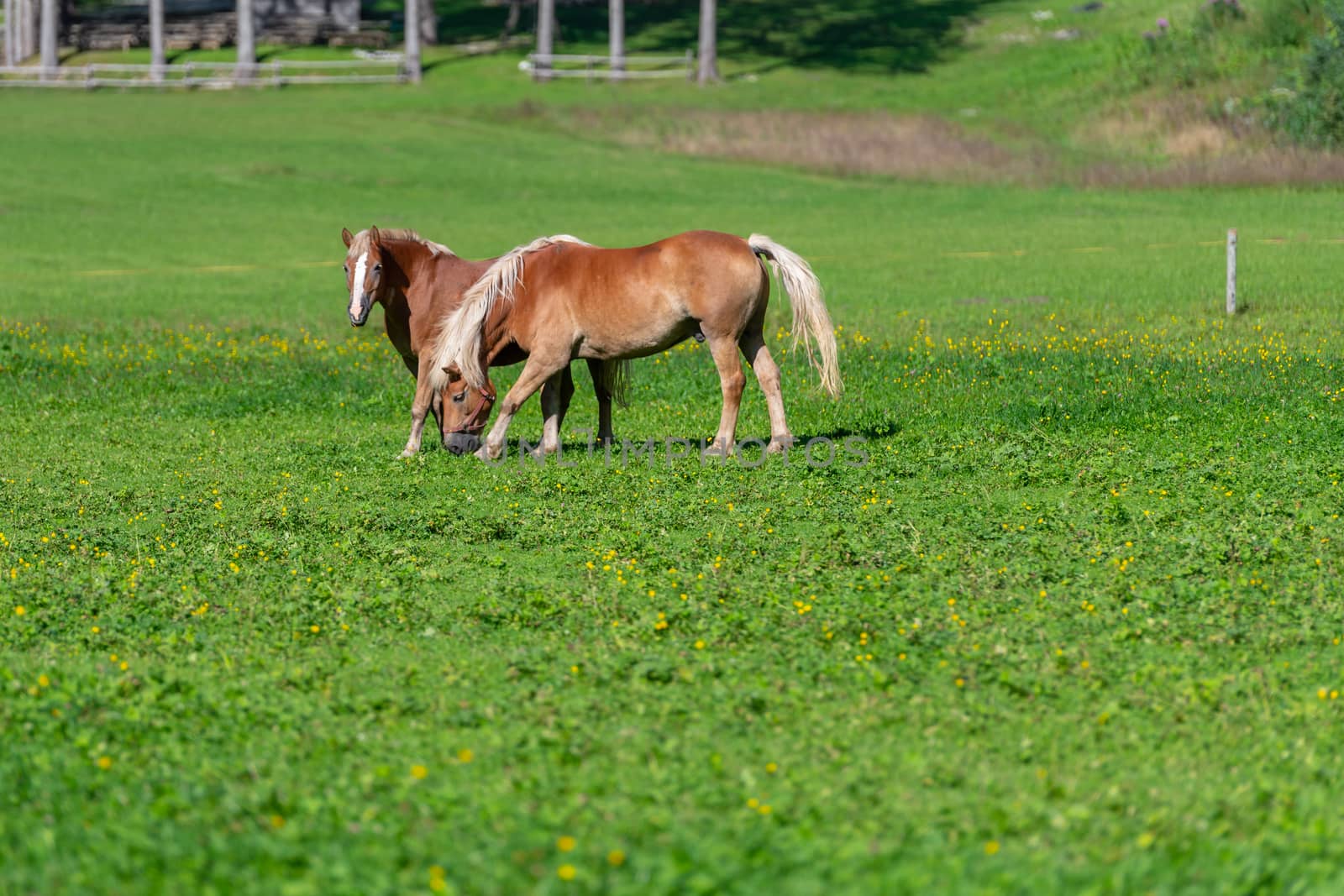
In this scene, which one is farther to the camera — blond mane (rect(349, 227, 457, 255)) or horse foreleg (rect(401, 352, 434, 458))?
horse foreleg (rect(401, 352, 434, 458))

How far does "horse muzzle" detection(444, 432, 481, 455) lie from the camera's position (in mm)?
15344

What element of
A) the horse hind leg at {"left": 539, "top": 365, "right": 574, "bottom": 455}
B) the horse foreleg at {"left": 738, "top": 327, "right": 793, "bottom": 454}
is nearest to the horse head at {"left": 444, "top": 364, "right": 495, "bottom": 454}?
the horse hind leg at {"left": 539, "top": 365, "right": 574, "bottom": 455}

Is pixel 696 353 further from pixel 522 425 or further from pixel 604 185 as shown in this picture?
pixel 604 185

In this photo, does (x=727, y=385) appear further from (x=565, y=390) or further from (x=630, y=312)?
(x=565, y=390)

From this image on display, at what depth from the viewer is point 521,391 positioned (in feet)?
50.1

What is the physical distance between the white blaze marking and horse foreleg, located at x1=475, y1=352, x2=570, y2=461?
1.68 m

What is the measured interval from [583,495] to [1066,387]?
280 inches

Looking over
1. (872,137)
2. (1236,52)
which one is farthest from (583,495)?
(1236,52)

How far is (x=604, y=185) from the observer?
43.9m

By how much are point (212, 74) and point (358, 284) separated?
163 ft

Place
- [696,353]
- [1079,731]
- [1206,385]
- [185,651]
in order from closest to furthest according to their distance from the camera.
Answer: [1079,731]
[185,651]
[1206,385]
[696,353]

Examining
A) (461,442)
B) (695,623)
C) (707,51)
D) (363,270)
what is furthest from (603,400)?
(707,51)

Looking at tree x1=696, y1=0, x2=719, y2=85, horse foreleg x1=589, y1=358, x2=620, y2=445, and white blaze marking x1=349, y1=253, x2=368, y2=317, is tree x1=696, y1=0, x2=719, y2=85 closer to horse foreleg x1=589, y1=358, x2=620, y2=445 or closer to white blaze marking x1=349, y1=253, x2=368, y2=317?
horse foreleg x1=589, y1=358, x2=620, y2=445

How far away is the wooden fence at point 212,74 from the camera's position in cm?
5866
